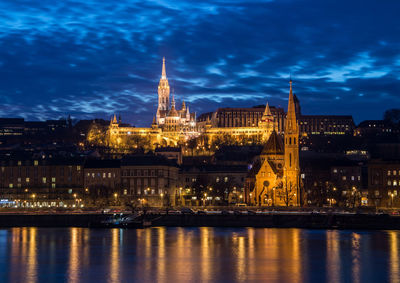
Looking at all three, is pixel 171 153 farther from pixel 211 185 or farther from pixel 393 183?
pixel 393 183

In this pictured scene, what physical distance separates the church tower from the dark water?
26.1m

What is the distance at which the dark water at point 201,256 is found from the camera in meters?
52.3

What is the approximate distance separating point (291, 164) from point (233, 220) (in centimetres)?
2541

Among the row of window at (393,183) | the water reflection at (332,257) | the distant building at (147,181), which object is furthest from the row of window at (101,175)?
the water reflection at (332,257)

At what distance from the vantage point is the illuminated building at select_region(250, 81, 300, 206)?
363 feet

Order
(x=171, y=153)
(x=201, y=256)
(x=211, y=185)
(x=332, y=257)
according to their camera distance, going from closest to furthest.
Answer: (x=332, y=257)
(x=201, y=256)
(x=211, y=185)
(x=171, y=153)

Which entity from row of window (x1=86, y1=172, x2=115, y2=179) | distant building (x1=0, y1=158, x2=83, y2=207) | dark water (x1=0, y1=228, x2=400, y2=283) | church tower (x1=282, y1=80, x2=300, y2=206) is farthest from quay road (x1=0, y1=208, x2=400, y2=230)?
row of window (x1=86, y1=172, x2=115, y2=179)

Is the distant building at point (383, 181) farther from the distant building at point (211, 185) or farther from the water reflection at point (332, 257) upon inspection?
the water reflection at point (332, 257)

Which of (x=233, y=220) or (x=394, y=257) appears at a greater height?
(x=233, y=220)

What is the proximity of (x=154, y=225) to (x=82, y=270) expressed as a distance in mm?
36724

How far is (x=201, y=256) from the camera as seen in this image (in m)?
61.7

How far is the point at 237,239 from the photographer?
244 ft

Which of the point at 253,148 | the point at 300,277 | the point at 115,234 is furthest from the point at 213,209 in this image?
the point at 253,148

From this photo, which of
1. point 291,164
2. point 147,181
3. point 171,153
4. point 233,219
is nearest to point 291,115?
point 291,164
